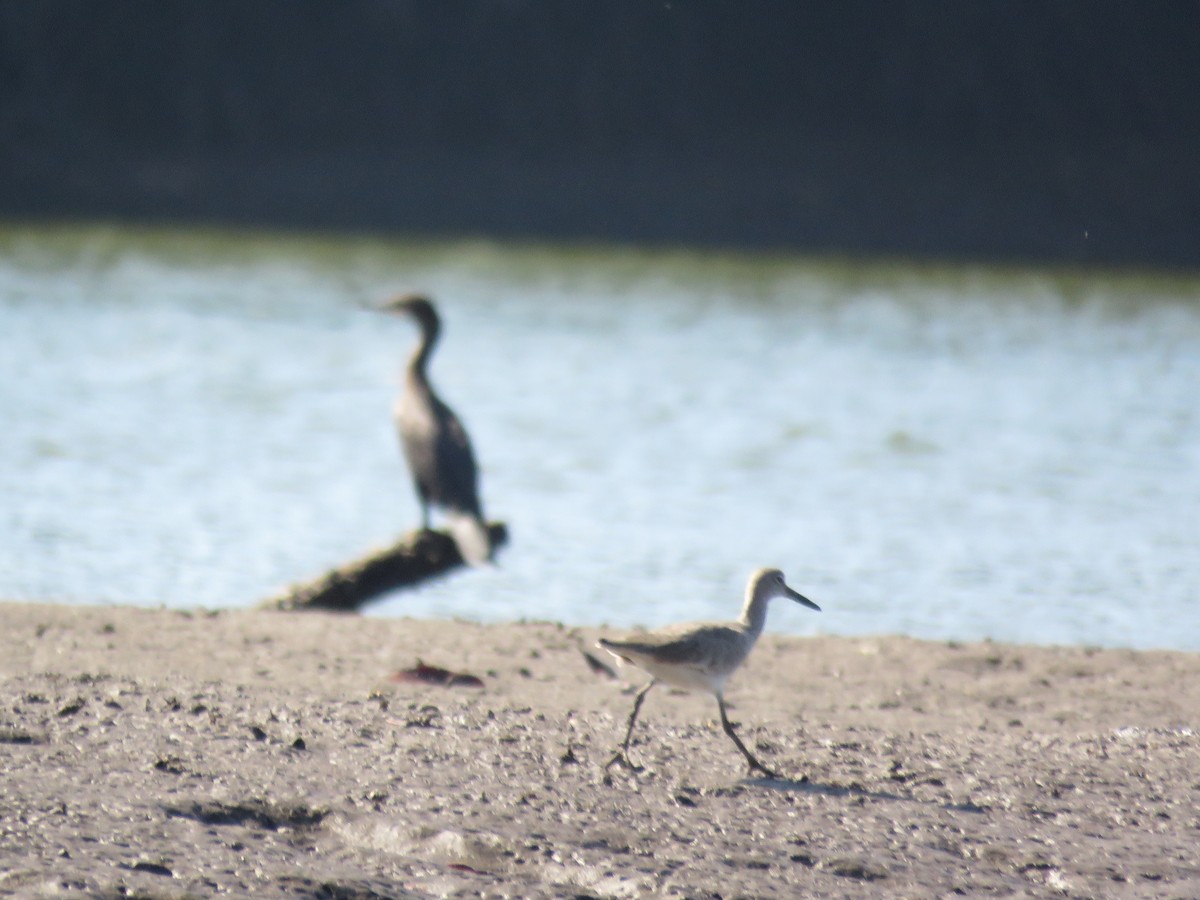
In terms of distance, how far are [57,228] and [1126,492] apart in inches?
626

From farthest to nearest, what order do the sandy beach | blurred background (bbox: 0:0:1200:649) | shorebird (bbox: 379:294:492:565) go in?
blurred background (bbox: 0:0:1200:649)
shorebird (bbox: 379:294:492:565)
the sandy beach

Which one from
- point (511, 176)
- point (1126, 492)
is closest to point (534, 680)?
point (1126, 492)

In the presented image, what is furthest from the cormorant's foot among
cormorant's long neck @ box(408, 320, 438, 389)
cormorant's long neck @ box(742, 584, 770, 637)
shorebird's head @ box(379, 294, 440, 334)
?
shorebird's head @ box(379, 294, 440, 334)

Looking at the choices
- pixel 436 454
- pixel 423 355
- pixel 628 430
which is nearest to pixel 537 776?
pixel 436 454

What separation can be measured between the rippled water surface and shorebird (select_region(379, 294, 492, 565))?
0.70 metres

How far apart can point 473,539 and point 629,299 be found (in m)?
13.3

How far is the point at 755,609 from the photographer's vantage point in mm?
5297

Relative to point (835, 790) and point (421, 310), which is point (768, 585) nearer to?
point (835, 790)

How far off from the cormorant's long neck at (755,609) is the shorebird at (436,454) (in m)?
1.81

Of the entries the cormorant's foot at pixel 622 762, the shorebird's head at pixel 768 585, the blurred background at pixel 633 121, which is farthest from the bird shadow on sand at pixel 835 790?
the blurred background at pixel 633 121

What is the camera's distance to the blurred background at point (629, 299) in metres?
9.35

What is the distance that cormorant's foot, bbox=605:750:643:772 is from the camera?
4891mm

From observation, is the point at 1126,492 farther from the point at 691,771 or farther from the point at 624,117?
the point at 624,117

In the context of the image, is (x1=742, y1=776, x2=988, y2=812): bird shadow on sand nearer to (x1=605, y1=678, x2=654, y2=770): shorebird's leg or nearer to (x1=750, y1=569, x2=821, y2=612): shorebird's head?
(x1=605, y1=678, x2=654, y2=770): shorebird's leg
